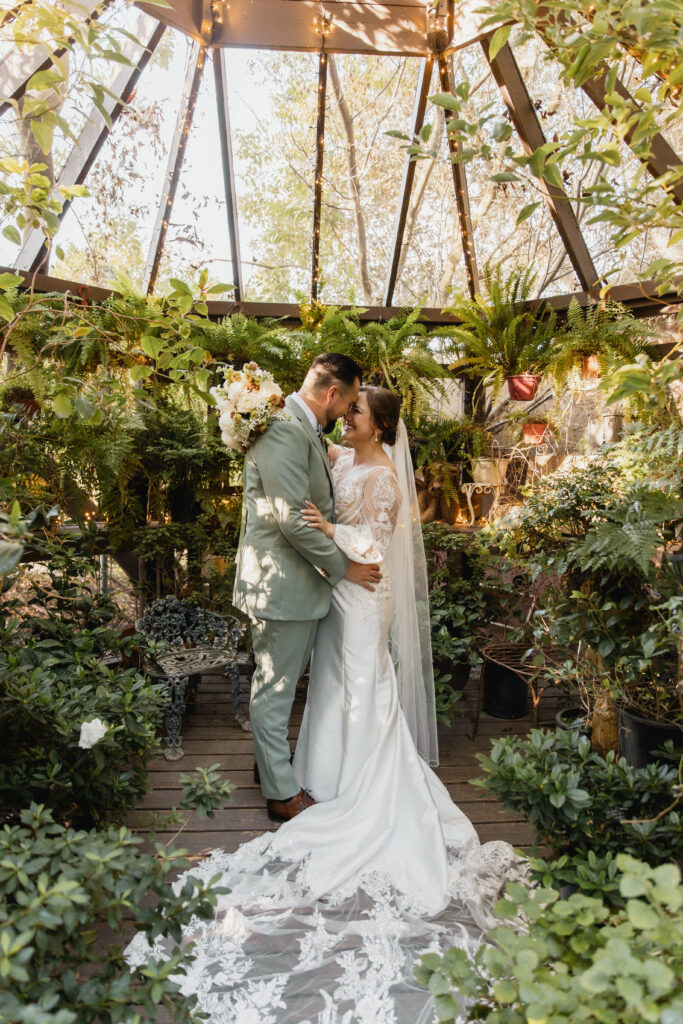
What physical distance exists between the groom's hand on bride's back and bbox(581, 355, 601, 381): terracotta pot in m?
2.62

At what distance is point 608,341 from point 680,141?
1.59 metres

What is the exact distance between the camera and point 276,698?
3000mm

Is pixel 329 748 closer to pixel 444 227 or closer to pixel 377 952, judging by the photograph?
pixel 377 952

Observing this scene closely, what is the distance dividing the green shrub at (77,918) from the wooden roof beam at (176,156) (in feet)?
15.4

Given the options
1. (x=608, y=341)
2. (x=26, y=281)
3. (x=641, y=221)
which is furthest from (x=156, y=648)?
(x=608, y=341)

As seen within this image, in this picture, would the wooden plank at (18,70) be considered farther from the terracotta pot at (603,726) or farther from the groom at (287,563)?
the terracotta pot at (603,726)

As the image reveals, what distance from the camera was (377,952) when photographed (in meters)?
2.14

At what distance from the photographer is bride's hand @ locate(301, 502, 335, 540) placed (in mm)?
2912

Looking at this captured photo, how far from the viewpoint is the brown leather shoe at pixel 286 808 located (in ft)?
9.71

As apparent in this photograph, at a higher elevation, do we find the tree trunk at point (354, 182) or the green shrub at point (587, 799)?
the tree trunk at point (354, 182)

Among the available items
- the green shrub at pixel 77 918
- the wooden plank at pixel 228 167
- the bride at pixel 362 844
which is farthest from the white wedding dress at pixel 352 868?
the wooden plank at pixel 228 167

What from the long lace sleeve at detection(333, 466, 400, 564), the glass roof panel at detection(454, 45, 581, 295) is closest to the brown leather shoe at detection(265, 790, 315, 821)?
the long lace sleeve at detection(333, 466, 400, 564)

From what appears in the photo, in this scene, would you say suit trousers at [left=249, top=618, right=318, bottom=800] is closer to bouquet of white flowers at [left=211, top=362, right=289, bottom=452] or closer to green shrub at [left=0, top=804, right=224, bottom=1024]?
bouquet of white flowers at [left=211, top=362, right=289, bottom=452]

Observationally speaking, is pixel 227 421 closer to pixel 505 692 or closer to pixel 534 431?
pixel 505 692
